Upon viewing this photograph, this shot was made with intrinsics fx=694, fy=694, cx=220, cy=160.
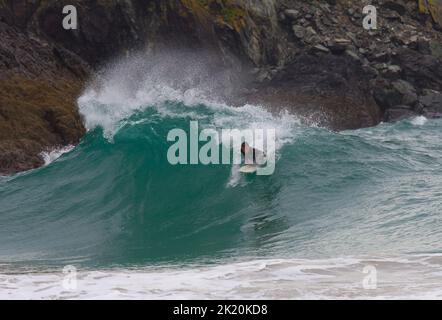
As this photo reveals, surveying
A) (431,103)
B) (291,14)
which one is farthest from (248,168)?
(291,14)

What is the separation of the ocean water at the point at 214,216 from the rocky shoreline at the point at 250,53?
190 cm

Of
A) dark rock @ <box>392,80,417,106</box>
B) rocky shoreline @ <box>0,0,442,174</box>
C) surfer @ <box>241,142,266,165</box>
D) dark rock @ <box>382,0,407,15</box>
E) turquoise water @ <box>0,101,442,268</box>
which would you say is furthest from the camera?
dark rock @ <box>382,0,407,15</box>

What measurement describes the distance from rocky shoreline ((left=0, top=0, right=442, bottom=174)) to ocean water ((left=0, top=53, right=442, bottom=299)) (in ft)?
A: 6.23

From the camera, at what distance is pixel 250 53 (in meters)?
34.7

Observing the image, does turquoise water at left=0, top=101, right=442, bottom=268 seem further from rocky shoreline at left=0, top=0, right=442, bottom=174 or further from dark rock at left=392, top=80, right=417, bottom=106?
dark rock at left=392, top=80, right=417, bottom=106

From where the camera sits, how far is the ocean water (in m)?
8.45

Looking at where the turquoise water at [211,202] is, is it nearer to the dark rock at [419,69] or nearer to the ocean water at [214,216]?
the ocean water at [214,216]

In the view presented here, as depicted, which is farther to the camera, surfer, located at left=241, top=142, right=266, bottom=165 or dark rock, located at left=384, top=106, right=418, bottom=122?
dark rock, located at left=384, top=106, right=418, bottom=122

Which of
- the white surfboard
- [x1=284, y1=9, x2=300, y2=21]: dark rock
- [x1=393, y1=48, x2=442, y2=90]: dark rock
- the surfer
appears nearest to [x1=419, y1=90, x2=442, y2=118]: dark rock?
[x1=393, y1=48, x2=442, y2=90]: dark rock

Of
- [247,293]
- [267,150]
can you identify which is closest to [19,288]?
[247,293]

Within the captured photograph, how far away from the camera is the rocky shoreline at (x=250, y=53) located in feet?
73.4

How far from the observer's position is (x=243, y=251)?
10.9m

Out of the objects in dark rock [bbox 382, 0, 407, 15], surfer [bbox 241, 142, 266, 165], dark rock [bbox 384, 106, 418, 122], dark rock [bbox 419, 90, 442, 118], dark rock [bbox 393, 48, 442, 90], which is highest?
dark rock [bbox 382, 0, 407, 15]

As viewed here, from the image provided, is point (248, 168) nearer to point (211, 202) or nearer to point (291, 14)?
point (211, 202)
